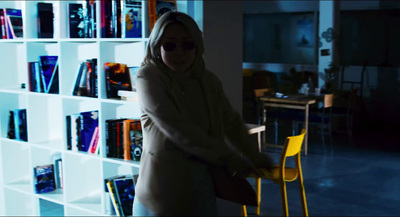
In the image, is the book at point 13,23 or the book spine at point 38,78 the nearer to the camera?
the book spine at point 38,78

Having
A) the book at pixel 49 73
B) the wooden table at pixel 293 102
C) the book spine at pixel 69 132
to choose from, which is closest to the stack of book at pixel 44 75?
the book at pixel 49 73

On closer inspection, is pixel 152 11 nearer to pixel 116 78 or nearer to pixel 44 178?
pixel 116 78

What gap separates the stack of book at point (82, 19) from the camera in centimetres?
332

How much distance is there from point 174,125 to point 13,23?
299 centimetres

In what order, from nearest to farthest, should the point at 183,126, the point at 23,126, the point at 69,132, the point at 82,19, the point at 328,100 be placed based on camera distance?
the point at 183,126 < the point at 328,100 < the point at 82,19 < the point at 69,132 < the point at 23,126

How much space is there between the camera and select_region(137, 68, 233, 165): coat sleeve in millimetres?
1365

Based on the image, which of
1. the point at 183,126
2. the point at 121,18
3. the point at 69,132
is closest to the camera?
the point at 183,126

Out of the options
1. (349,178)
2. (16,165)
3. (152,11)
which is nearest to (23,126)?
(16,165)

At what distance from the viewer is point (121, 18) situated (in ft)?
10.2

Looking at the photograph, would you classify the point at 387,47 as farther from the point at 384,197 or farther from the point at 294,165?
the point at 294,165

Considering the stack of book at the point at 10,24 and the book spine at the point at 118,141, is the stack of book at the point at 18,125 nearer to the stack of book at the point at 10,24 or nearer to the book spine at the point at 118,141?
the stack of book at the point at 10,24

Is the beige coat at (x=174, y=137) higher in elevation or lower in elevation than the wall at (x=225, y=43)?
lower

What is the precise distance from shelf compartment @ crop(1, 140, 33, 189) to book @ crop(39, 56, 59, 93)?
73cm

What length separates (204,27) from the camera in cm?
325
